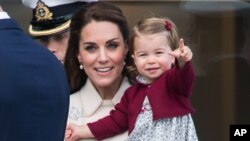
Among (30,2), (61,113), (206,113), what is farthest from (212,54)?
(61,113)

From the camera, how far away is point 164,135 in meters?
1.78

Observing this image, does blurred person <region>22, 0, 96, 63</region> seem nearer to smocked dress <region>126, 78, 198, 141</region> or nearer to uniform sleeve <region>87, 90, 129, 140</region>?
uniform sleeve <region>87, 90, 129, 140</region>

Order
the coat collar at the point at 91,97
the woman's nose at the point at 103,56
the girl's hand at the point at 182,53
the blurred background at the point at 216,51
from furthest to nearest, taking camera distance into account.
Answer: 1. the blurred background at the point at 216,51
2. the coat collar at the point at 91,97
3. the woman's nose at the point at 103,56
4. the girl's hand at the point at 182,53

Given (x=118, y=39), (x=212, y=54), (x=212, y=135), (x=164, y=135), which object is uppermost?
(x=118, y=39)

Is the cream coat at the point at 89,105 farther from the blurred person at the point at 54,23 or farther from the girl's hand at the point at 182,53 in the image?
the girl's hand at the point at 182,53

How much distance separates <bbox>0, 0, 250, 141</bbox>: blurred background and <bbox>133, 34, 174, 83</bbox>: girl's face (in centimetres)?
126

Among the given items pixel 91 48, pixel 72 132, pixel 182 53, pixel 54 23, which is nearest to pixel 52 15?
pixel 54 23

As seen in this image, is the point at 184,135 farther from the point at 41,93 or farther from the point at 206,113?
the point at 206,113

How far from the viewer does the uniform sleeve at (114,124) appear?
6.17ft

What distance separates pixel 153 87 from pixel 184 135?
17cm

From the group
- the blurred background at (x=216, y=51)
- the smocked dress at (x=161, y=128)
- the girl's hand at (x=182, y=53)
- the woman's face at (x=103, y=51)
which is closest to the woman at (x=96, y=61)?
the woman's face at (x=103, y=51)

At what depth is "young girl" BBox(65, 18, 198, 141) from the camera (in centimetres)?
178

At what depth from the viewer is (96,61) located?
1846mm

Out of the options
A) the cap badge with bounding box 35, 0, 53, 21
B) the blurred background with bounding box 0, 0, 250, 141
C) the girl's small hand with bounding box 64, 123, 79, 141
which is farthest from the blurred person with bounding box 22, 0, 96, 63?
the blurred background with bounding box 0, 0, 250, 141
